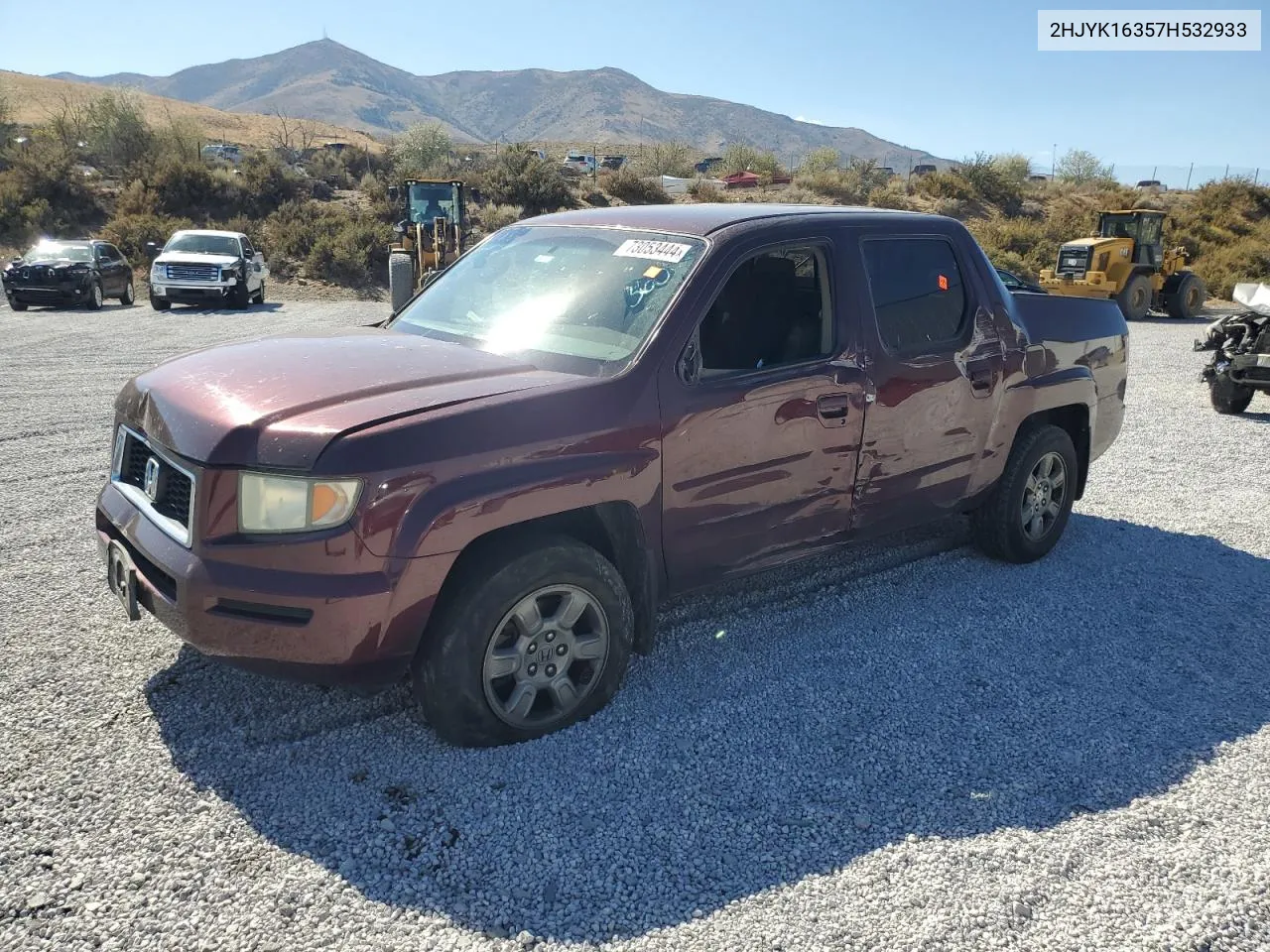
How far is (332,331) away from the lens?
4.20 meters

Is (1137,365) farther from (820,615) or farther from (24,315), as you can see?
(24,315)

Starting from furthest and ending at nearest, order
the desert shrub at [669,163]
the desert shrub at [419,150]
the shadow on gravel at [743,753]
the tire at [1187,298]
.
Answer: the desert shrub at [669,163] → the desert shrub at [419,150] → the tire at [1187,298] → the shadow on gravel at [743,753]

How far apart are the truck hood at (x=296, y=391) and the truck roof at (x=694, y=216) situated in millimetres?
933

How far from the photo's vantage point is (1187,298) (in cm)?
2022

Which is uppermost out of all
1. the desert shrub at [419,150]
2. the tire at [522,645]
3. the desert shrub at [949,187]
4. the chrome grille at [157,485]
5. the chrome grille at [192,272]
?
the desert shrub at [419,150]

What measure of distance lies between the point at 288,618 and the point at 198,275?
17867 mm

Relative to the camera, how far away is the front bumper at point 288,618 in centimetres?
283

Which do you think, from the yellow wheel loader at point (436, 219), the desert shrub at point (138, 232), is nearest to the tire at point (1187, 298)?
the yellow wheel loader at point (436, 219)

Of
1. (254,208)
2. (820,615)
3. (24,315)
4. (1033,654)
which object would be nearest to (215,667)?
(820,615)

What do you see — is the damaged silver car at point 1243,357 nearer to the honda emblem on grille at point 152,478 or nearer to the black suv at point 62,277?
the honda emblem on grille at point 152,478

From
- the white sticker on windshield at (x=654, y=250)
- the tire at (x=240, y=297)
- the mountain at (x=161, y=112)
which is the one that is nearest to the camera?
the white sticker on windshield at (x=654, y=250)

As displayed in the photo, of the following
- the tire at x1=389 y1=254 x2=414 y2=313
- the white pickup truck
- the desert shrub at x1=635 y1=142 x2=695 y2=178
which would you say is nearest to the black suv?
the white pickup truck

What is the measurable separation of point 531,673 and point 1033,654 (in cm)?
234

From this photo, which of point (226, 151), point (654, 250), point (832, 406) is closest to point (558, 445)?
point (654, 250)
